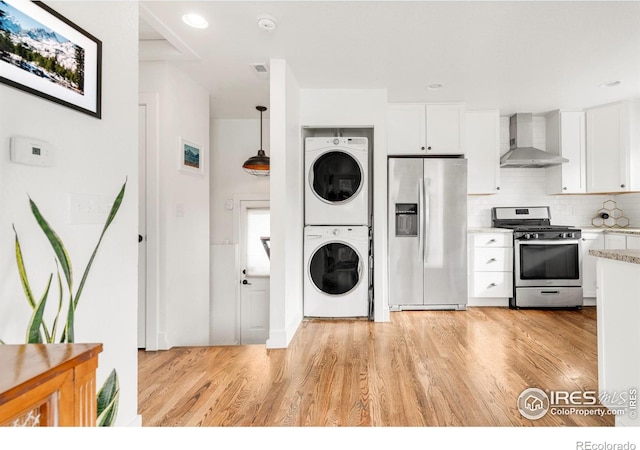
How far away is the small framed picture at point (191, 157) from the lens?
10.4 ft

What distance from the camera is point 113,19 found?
1492 mm

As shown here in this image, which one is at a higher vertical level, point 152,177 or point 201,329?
point 152,177

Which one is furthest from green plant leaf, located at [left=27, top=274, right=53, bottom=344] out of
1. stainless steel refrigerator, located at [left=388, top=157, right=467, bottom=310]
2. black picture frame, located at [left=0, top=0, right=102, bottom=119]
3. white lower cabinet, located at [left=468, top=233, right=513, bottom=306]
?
white lower cabinet, located at [left=468, top=233, right=513, bottom=306]

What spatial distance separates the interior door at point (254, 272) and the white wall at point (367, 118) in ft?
5.18

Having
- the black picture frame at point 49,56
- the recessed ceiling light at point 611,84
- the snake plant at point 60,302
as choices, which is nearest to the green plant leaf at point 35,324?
the snake plant at point 60,302

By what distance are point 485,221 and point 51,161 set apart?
178 inches

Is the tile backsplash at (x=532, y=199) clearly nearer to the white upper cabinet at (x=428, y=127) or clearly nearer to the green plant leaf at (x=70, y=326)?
→ the white upper cabinet at (x=428, y=127)

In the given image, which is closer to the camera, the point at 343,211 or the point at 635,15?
the point at 635,15

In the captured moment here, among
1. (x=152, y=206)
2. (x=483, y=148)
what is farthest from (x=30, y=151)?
(x=483, y=148)

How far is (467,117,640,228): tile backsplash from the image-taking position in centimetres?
447

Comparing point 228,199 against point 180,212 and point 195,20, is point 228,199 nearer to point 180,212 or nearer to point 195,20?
point 180,212

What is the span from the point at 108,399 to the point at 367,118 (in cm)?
309

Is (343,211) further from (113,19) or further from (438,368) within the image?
(113,19)
